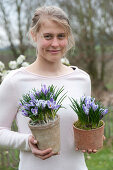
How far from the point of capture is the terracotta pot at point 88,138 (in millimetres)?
1505

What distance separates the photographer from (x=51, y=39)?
5.44 feet

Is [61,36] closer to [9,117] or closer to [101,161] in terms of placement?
[9,117]

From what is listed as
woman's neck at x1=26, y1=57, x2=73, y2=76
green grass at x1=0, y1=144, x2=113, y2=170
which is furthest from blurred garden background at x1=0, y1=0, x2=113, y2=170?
woman's neck at x1=26, y1=57, x2=73, y2=76

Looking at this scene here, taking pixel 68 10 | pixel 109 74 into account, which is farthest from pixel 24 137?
pixel 109 74

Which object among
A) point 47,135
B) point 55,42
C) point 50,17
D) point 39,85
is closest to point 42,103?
point 47,135

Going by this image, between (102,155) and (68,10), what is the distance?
8598mm

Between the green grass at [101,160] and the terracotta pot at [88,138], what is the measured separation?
127 inches

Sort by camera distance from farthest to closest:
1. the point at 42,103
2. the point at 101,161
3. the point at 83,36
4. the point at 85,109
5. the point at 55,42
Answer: the point at 83,36 < the point at 101,161 < the point at 55,42 < the point at 85,109 < the point at 42,103

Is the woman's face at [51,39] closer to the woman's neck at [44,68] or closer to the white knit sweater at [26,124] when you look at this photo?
the woman's neck at [44,68]

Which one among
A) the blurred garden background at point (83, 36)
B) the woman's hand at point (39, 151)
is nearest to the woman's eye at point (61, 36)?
the woman's hand at point (39, 151)

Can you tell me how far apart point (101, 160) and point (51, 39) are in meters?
3.86

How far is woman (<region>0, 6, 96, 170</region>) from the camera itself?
64.8 inches

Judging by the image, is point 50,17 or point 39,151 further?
point 50,17

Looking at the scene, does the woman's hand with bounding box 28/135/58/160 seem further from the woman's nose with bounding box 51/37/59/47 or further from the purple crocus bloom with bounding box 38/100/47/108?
the woman's nose with bounding box 51/37/59/47
